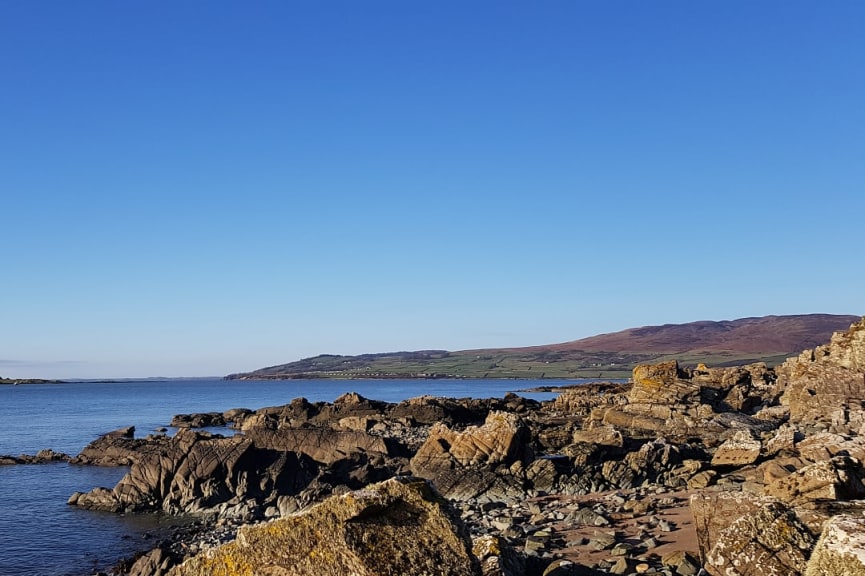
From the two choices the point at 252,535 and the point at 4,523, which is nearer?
the point at 252,535

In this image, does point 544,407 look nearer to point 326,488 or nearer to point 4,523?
point 326,488

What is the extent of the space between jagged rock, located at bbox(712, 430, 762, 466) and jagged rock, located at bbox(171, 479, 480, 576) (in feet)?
52.6

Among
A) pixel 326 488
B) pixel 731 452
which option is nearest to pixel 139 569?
pixel 326 488

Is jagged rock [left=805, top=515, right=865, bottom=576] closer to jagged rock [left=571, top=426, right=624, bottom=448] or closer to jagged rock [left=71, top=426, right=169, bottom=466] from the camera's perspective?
jagged rock [left=571, top=426, right=624, bottom=448]

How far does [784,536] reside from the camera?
7941mm

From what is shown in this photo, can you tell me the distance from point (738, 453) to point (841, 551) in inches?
657

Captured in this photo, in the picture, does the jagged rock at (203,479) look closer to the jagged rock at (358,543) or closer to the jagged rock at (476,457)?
the jagged rock at (476,457)

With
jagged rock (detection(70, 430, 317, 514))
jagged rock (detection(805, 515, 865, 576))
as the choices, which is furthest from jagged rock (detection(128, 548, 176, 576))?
jagged rock (detection(805, 515, 865, 576))

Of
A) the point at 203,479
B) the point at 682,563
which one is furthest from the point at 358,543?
the point at 203,479

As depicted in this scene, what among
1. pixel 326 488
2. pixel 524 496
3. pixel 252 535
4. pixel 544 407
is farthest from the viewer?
pixel 544 407

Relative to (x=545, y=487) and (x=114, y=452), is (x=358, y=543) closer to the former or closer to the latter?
(x=545, y=487)

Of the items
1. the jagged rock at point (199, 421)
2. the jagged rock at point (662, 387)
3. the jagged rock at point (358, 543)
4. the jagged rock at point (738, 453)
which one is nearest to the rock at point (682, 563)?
the jagged rock at point (358, 543)

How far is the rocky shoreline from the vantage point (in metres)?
6.96

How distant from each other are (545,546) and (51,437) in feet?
202
